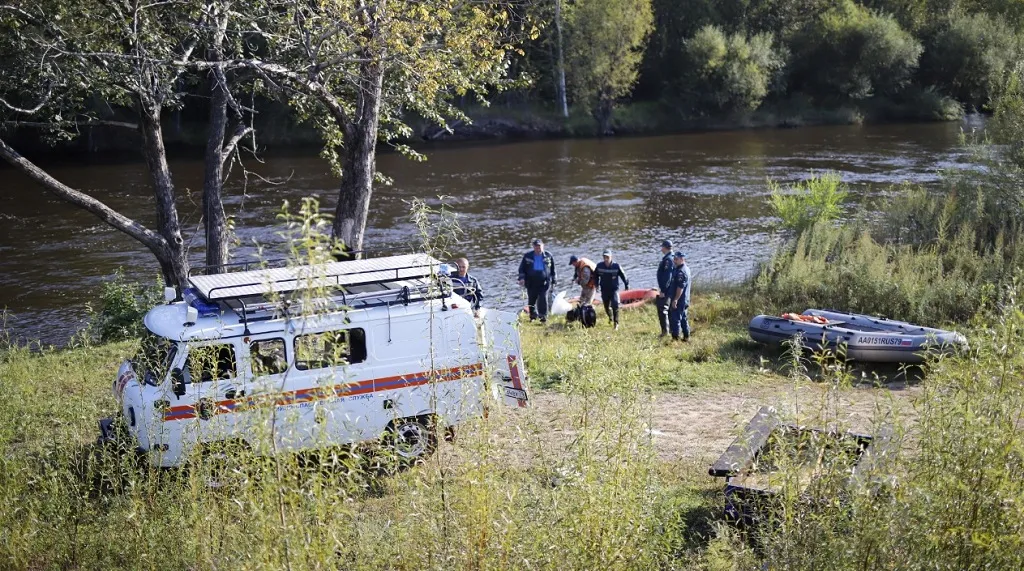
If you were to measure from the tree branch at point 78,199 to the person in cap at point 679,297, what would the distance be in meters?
8.77

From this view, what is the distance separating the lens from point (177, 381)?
9039 mm

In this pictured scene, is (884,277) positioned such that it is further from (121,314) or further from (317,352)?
(121,314)

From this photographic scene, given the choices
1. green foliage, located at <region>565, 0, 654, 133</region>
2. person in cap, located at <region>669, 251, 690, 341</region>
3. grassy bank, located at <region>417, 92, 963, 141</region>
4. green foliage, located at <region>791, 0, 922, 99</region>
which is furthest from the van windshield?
green foliage, located at <region>791, 0, 922, 99</region>

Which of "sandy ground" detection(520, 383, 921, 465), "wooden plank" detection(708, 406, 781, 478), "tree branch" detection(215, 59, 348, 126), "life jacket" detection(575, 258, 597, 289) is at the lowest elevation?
"sandy ground" detection(520, 383, 921, 465)

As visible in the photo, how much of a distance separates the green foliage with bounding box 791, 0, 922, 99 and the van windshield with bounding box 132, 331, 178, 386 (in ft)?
169

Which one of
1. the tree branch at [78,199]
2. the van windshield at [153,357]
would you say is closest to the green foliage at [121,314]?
the tree branch at [78,199]

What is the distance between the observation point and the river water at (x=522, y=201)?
77.4ft

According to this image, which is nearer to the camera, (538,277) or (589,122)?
(538,277)

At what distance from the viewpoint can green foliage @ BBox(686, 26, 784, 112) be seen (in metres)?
52.0

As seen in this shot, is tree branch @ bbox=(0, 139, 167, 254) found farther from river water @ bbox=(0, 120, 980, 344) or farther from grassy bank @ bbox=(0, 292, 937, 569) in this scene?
grassy bank @ bbox=(0, 292, 937, 569)

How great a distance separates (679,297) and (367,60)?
6.26 m

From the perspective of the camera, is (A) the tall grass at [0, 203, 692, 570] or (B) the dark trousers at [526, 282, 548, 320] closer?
(A) the tall grass at [0, 203, 692, 570]

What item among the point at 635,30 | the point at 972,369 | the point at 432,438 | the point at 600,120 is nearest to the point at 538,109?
the point at 600,120

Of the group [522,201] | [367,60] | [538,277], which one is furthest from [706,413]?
[522,201]
